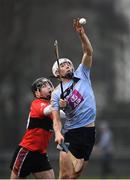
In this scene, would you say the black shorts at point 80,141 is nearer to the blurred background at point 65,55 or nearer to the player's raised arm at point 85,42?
the player's raised arm at point 85,42

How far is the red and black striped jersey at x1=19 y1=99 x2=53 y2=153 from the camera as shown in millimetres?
14586

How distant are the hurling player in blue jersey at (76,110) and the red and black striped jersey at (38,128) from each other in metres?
0.54

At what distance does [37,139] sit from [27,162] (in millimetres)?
427

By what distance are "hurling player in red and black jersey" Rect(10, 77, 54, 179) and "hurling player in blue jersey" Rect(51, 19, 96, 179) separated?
0.47 m

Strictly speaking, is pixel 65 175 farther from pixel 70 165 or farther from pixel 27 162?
pixel 27 162

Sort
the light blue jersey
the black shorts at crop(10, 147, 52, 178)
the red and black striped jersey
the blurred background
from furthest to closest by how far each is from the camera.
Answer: the blurred background
the black shorts at crop(10, 147, 52, 178)
the red and black striped jersey
the light blue jersey

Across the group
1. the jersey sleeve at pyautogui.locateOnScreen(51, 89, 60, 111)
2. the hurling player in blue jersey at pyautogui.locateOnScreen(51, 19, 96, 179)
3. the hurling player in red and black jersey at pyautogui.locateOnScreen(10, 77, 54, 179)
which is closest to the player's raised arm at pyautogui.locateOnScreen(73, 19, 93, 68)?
the hurling player in blue jersey at pyautogui.locateOnScreen(51, 19, 96, 179)

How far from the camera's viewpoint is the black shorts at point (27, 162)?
14.9m

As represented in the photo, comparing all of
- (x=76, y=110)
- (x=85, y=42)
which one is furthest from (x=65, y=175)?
(x=85, y=42)

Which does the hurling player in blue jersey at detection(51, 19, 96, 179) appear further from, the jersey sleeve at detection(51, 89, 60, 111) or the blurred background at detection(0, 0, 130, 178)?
the blurred background at detection(0, 0, 130, 178)

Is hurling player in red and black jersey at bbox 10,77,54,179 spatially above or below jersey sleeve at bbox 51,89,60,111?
below

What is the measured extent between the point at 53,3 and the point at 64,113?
2990 centimetres

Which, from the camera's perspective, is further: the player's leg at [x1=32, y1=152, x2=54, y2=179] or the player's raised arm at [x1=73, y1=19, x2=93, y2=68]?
the player's leg at [x1=32, y1=152, x2=54, y2=179]

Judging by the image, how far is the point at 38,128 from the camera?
14656mm
